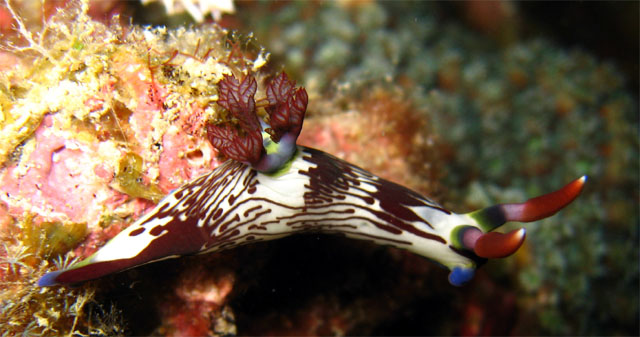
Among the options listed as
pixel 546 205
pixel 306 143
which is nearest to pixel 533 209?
pixel 546 205

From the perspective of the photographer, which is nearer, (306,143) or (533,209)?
(533,209)

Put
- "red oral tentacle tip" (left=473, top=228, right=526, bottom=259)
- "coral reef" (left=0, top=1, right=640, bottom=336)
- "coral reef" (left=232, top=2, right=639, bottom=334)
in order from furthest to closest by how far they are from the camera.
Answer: "coral reef" (left=232, top=2, right=639, bottom=334) → "coral reef" (left=0, top=1, right=640, bottom=336) → "red oral tentacle tip" (left=473, top=228, right=526, bottom=259)

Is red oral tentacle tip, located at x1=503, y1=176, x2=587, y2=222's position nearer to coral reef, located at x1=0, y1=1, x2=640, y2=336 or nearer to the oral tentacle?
the oral tentacle

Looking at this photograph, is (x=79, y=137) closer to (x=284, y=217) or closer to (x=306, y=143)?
(x=284, y=217)

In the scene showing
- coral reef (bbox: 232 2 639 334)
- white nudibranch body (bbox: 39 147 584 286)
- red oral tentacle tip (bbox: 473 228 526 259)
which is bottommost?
red oral tentacle tip (bbox: 473 228 526 259)

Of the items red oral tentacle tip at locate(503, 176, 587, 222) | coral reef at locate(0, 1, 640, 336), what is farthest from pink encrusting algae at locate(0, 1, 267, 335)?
red oral tentacle tip at locate(503, 176, 587, 222)

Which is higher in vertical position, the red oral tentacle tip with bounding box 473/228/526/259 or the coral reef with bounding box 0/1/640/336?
the coral reef with bounding box 0/1/640/336

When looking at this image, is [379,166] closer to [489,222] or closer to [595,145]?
[489,222]
